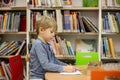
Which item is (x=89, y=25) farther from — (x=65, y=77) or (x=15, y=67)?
(x=65, y=77)

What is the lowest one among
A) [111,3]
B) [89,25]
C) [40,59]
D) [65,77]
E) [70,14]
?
[65,77]

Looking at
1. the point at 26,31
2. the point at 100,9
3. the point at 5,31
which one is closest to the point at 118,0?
the point at 100,9

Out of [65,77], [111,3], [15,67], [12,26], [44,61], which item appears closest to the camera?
[65,77]

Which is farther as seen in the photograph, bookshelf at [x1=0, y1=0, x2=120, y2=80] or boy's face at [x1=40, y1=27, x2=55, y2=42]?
bookshelf at [x1=0, y1=0, x2=120, y2=80]

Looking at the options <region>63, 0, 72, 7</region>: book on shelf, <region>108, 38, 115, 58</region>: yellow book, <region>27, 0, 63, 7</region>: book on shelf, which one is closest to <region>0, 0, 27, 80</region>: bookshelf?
<region>27, 0, 63, 7</region>: book on shelf

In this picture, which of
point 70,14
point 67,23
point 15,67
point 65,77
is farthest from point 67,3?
point 65,77

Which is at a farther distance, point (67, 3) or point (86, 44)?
point (86, 44)

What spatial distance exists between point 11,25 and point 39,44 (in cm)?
160

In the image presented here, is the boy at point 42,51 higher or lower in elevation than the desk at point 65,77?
higher

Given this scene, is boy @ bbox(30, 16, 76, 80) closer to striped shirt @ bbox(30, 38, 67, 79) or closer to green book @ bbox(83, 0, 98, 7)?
striped shirt @ bbox(30, 38, 67, 79)

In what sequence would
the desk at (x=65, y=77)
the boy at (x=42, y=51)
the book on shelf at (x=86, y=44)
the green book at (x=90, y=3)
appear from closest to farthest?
the desk at (x=65, y=77) → the boy at (x=42, y=51) → the green book at (x=90, y=3) → the book on shelf at (x=86, y=44)

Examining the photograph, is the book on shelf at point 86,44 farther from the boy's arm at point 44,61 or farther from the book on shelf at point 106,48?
the boy's arm at point 44,61

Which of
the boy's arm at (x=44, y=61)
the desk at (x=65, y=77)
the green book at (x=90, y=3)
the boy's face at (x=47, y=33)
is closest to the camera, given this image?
the desk at (x=65, y=77)

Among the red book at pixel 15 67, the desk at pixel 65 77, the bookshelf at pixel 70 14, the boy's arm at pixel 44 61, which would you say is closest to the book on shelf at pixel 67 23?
the bookshelf at pixel 70 14
